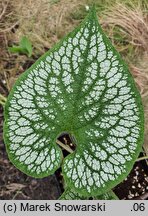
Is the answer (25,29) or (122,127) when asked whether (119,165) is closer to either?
(122,127)

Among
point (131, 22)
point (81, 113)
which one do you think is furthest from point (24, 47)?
point (81, 113)

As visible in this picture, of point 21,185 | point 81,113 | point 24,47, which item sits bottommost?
point 21,185

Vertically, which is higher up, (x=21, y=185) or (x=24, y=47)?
(x=24, y=47)

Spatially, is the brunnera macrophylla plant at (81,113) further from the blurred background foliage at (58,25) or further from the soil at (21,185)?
the blurred background foliage at (58,25)

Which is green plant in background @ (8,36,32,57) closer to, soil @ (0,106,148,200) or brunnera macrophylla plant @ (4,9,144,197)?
soil @ (0,106,148,200)

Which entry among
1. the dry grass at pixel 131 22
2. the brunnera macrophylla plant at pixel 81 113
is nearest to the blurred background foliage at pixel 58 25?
the dry grass at pixel 131 22

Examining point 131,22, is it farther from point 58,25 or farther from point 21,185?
point 21,185
